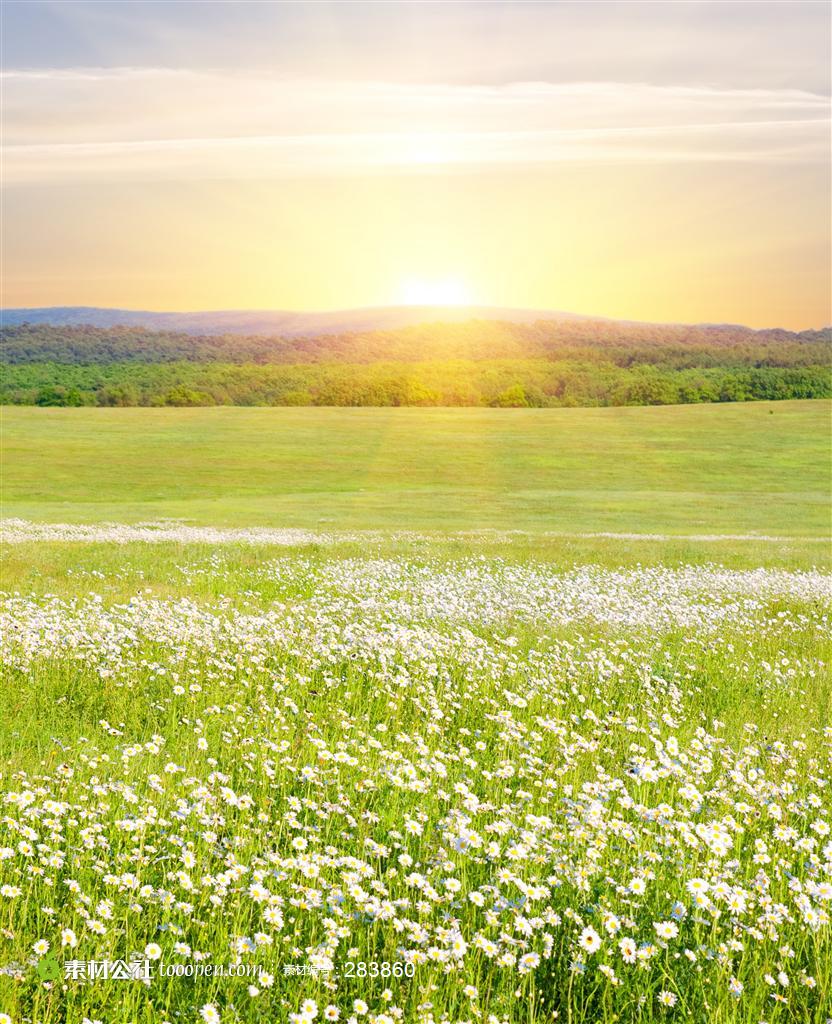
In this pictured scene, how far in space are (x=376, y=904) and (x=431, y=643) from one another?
21.2 ft

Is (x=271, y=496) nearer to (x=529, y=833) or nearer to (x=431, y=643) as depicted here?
(x=431, y=643)

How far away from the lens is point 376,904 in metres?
4.50

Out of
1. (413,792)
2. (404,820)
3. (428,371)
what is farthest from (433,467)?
(404,820)

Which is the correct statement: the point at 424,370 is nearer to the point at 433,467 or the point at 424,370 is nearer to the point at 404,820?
the point at 433,467

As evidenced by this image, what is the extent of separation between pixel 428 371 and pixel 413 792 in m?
108

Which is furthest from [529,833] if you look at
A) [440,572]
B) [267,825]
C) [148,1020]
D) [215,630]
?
[440,572]

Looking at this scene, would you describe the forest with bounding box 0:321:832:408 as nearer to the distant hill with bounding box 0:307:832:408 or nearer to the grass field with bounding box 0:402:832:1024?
the distant hill with bounding box 0:307:832:408

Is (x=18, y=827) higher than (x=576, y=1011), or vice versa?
(x=18, y=827)

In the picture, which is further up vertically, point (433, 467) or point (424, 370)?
point (424, 370)

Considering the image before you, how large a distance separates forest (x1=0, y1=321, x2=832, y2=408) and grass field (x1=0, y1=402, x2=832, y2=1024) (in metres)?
83.8

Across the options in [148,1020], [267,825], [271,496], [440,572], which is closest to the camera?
[148,1020]

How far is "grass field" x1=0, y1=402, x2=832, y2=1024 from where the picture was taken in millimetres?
4273

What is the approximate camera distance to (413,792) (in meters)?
6.49

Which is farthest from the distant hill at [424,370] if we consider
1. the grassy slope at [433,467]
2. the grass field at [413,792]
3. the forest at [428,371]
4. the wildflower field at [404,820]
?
the wildflower field at [404,820]
